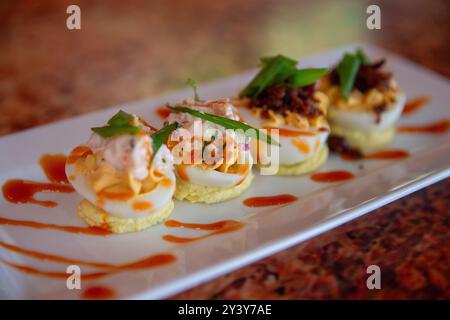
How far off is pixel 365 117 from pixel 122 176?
1.53m

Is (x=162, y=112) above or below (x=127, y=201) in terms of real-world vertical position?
above

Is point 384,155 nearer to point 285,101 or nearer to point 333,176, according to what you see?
point 333,176

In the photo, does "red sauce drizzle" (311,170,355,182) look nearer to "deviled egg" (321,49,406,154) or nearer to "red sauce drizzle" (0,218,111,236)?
"deviled egg" (321,49,406,154)

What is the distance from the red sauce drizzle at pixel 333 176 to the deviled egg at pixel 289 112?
0.06 metres

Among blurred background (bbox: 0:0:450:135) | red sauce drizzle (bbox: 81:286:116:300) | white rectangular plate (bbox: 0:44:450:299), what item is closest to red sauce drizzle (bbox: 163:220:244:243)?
white rectangular plate (bbox: 0:44:450:299)

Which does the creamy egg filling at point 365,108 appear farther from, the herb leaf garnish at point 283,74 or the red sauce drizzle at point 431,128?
the herb leaf garnish at point 283,74

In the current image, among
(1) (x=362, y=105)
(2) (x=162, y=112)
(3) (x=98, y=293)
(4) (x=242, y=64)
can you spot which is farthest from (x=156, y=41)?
(3) (x=98, y=293)

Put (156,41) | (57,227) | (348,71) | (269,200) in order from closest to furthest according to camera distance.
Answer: (57,227), (269,200), (348,71), (156,41)

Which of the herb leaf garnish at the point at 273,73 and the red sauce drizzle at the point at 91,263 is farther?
the herb leaf garnish at the point at 273,73

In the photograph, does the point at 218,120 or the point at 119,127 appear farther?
the point at 218,120

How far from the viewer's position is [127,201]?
2092 millimetres

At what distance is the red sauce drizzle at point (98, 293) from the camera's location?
5.92 ft

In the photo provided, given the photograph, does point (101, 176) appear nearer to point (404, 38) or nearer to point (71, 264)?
point (71, 264)

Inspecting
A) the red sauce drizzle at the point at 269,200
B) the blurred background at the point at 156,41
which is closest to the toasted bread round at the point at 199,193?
the red sauce drizzle at the point at 269,200
